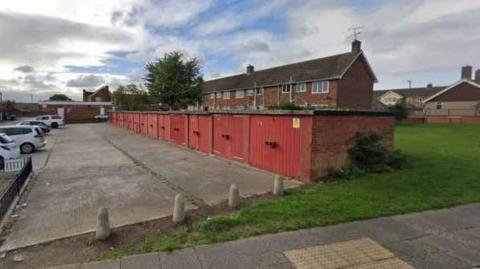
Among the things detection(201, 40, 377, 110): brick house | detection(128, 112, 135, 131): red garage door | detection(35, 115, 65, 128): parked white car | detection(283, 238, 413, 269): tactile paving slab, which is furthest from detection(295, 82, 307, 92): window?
detection(283, 238, 413, 269): tactile paving slab

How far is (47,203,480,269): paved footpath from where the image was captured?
423cm

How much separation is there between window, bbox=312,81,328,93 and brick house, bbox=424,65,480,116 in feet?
74.2

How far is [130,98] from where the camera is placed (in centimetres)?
4950

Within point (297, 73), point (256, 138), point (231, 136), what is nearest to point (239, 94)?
point (297, 73)

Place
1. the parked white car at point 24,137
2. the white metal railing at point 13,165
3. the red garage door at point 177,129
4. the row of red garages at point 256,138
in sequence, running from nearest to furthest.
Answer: the row of red garages at point 256,138 < the white metal railing at point 13,165 < the parked white car at point 24,137 < the red garage door at point 177,129

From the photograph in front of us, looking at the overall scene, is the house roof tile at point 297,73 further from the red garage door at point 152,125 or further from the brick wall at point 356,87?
the red garage door at point 152,125

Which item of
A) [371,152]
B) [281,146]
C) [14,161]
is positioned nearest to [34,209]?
[14,161]

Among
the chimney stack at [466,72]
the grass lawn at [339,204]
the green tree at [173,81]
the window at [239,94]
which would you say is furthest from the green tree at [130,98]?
the chimney stack at [466,72]

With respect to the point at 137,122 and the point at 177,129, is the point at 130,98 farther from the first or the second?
the point at 177,129

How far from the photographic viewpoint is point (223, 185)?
884cm

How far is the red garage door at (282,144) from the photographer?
9000mm

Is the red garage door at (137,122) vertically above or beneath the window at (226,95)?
beneath

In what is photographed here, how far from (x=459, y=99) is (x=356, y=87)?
26.2m

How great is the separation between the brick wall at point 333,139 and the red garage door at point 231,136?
3500 mm
